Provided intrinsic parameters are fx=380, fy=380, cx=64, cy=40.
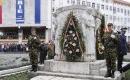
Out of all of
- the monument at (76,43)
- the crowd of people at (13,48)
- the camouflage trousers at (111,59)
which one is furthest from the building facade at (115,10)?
the camouflage trousers at (111,59)

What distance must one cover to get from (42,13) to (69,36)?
51908mm

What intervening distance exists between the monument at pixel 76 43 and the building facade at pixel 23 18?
169 feet

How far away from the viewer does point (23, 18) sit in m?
66.6

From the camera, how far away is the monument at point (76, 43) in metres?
13.6

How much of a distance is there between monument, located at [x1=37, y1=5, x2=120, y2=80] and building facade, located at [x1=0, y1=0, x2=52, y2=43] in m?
51.5

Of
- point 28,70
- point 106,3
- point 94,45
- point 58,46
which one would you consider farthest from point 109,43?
point 106,3

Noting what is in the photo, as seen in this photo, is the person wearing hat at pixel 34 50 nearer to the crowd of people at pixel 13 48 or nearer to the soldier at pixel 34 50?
the soldier at pixel 34 50

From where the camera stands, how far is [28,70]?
1459 cm

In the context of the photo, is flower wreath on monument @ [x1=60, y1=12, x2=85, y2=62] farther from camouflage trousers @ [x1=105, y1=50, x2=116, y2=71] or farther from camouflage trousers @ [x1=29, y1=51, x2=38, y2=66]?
camouflage trousers @ [x1=105, y1=50, x2=116, y2=71]

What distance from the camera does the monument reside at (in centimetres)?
1358

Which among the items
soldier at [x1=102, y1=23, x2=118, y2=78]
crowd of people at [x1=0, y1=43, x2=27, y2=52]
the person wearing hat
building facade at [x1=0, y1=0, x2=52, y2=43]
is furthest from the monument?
building facade at [x1=0, y1=0, x2=52, y2=43]

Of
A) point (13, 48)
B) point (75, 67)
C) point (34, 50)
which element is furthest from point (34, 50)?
point (13, 48)

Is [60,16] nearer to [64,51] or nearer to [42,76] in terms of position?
[64,51]

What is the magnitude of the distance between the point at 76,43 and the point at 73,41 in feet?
0.42
